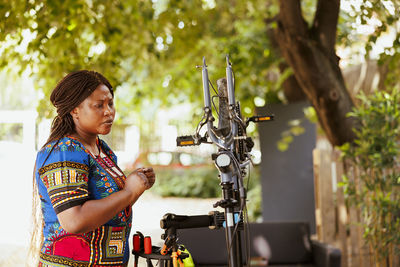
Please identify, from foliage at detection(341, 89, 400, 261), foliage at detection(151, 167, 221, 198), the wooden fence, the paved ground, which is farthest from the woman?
foliage at detection(151, 167, 221, 198)

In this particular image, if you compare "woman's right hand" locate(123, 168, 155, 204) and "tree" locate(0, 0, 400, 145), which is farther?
"tree" locate(0, 0, 400, 145)

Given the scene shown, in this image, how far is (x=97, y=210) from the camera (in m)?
1.60

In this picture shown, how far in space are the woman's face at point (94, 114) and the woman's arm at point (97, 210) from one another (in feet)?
0.77

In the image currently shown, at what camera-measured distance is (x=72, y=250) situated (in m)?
1.72

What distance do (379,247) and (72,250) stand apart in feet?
11.6

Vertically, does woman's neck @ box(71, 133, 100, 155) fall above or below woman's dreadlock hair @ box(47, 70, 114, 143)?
below

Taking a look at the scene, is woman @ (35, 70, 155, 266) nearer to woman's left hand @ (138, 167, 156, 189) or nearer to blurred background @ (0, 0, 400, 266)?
woman's left hand @ (138, 167, 156, 189)

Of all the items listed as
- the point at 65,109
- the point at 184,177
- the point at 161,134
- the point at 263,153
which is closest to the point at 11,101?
the point at 161,134

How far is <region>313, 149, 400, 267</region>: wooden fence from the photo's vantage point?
523 centimetres

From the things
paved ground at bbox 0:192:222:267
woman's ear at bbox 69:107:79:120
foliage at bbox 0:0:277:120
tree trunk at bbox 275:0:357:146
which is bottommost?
paved ground at bbox 0:192:222:267

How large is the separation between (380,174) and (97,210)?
3.48 m

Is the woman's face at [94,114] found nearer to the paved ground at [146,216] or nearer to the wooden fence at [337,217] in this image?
the paved ground at [146,216]

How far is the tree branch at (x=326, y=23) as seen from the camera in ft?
16.0

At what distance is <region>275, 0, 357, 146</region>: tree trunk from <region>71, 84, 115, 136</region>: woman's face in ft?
11.1
